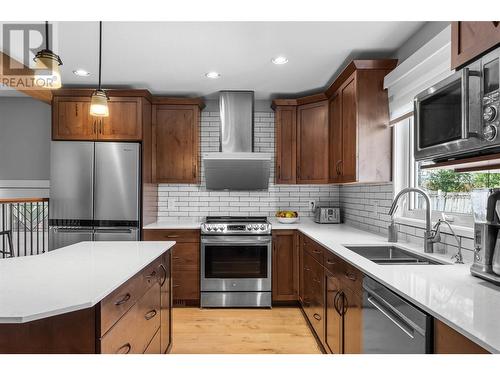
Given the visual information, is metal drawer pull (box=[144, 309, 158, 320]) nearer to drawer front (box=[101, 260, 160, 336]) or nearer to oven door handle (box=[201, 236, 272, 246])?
drawer front (box=[101, 260, 160, 336])

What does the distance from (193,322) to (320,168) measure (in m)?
2.15

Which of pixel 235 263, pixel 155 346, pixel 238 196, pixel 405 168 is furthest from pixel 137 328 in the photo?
pixel 238 196

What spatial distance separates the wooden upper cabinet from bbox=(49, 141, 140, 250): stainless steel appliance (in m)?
3.02

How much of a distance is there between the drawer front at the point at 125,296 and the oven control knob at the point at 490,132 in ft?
5.17

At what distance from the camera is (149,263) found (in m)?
1.94

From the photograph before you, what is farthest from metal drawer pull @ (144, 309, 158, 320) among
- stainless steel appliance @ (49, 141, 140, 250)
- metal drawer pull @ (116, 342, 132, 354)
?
stainless steel appliance @ (49, 141, 140, 250)

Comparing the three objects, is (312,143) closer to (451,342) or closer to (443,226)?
(443,226)

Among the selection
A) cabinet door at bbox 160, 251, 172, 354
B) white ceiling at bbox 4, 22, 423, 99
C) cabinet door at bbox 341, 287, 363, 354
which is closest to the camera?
cabinet door at bbox 341, 287, 363, 354

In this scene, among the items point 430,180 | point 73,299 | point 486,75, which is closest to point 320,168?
point 430,180

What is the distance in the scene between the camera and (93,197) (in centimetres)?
352

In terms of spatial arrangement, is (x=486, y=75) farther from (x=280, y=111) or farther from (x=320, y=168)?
(x=280, y=111)

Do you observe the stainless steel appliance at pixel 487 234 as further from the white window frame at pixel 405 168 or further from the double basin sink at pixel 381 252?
the white window frame at pixel 405 168

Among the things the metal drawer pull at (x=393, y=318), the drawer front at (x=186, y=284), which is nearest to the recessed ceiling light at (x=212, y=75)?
the drawer front at (x=186, y=284)

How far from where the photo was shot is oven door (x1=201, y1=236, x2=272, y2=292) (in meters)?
3.62
